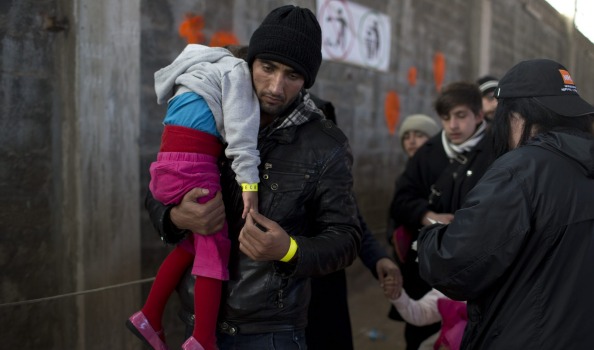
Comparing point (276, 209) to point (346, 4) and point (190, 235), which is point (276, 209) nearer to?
point (190, 235)

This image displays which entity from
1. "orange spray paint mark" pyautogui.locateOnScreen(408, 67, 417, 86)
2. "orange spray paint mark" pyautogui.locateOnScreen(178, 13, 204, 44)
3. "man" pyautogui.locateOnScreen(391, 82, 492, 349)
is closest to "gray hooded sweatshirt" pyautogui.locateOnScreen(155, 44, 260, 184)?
"man" pyautogui.locateOnScreen(391, 82, 492, 349)

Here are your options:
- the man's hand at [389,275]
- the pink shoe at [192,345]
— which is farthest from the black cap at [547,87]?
the pink shoe at [192,345]

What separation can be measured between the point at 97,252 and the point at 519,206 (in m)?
A: 2.22

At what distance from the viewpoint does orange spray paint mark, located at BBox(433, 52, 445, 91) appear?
7.34m

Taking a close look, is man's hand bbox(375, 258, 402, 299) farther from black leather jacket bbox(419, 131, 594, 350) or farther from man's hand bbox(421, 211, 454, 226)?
black leather jacket bbox(419, 131, 594, 350)

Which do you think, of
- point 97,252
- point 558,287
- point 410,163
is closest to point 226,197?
point 558,287

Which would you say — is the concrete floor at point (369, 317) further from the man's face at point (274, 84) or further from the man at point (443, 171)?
the man's face at point (274, 84)

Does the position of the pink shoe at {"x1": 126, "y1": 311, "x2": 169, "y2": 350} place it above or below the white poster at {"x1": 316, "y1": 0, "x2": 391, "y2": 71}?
below

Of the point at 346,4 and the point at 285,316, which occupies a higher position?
the point at 346,4

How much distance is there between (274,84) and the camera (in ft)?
6.17

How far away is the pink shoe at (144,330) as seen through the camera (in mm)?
1945

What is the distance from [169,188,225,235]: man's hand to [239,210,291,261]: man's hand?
127 mm

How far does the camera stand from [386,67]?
6.21 meters

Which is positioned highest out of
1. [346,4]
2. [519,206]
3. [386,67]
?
[346,4]
